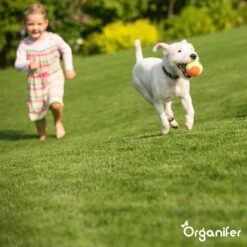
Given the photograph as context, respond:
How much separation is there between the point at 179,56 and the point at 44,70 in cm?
426

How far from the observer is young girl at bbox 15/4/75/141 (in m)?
9.75

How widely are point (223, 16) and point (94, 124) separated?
21.3 metres

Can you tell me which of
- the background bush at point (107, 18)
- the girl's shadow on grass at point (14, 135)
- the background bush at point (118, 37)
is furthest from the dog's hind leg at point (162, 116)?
the background bush at point (118, 37)

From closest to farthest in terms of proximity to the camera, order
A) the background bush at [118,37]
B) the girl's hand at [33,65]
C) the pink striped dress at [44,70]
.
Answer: the girl's hand at [33,65], the pink striped dress at [44,70], the background bush at [118,37]

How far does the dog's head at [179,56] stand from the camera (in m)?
6.20

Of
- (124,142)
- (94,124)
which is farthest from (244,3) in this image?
(124,142)

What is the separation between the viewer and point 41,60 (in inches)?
395

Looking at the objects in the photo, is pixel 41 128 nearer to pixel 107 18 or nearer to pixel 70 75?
pixel 70 75

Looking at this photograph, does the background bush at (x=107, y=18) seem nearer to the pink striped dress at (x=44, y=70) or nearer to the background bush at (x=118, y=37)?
the background bush at (x=118, y=37)

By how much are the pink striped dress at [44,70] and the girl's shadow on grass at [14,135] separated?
93 centimetres

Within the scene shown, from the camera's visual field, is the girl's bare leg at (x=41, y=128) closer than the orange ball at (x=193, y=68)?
No

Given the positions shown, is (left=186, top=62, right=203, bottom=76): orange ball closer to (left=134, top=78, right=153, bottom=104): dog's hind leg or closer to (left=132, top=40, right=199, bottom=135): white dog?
(left=132, top=40, right=199, bottom=135): white dog

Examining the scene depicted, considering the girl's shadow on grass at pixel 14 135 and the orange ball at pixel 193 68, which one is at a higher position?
the orange ball at pixel 193 68

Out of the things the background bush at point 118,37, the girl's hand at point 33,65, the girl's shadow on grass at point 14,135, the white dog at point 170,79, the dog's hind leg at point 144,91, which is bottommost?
the background bush at point 118,37
